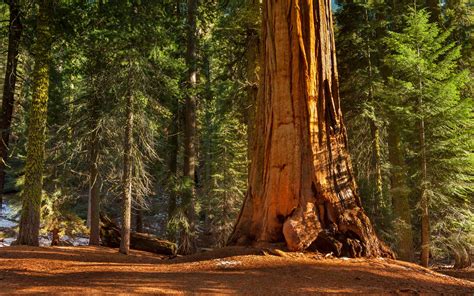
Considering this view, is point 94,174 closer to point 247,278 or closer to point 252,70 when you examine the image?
point 252,70

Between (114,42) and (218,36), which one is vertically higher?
(218,36)

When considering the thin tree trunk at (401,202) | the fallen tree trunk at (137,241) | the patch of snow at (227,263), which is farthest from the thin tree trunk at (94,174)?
the thin tree trunk at (401,202)

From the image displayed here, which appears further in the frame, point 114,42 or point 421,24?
point 421,24

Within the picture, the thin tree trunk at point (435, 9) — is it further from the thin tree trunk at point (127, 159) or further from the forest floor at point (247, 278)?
the forest floor at point (247, 278)

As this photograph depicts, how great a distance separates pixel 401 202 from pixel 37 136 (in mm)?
11854

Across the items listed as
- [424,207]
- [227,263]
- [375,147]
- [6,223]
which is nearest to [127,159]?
[227,263]

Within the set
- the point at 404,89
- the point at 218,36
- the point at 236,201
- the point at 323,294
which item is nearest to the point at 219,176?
the point at 236,201

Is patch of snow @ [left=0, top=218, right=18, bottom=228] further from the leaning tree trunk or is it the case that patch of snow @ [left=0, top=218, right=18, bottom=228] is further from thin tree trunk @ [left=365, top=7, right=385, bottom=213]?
the leaning tree trunk

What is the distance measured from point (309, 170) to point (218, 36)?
9.30m

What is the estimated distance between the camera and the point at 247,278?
16.4 feet

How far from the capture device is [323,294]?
173 inches

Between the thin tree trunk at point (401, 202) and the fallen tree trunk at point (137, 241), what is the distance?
27.7ft

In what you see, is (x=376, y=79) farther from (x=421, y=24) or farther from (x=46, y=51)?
(x=46, y=51)

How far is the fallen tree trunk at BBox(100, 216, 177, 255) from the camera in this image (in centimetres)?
1608
